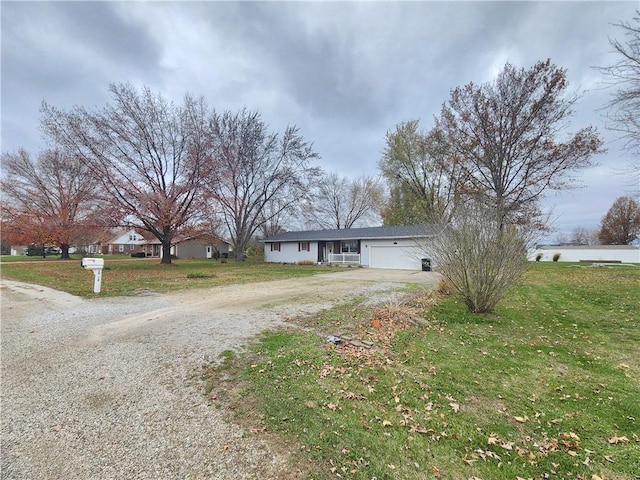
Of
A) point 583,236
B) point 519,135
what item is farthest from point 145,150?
point 583,236

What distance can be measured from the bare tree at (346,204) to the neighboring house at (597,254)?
19.6 meters

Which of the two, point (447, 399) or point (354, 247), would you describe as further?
point (354, 247)

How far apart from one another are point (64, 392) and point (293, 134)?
27.5m

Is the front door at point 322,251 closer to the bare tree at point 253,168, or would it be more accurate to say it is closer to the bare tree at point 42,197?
the bare tree at point 253,168

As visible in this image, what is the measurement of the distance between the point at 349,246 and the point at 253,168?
1198 centimetres

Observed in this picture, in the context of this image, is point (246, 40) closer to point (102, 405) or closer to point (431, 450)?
point (102, 405)

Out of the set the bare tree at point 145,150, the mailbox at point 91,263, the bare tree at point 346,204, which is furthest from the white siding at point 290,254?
the mailbox at point 91,263

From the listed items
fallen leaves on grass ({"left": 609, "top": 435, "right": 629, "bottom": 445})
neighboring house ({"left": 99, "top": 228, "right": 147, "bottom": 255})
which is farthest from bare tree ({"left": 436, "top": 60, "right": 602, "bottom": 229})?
neighboring house ({"left": 99, "top": 228, "right": 147, "bottom": 255})

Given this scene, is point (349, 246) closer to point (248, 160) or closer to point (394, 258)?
point (394, 258)

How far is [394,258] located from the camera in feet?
71.3

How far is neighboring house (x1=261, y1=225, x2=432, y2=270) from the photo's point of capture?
21.1 m

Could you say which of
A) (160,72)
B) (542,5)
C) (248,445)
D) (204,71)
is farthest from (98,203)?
(542,5)

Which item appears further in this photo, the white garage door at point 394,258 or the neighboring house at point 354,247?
the neighboring house at point 354,247

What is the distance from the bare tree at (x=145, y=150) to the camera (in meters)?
18.6
